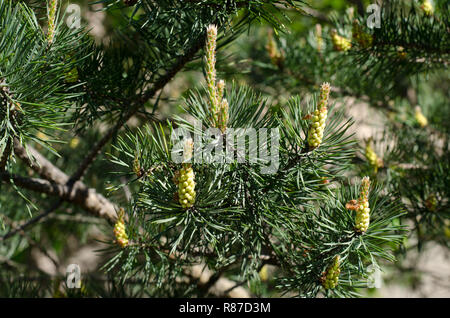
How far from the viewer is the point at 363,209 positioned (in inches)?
17.0

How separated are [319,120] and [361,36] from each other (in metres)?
0.28

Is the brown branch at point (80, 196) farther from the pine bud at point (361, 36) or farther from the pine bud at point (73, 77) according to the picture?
the pine bud at point (361, 36)

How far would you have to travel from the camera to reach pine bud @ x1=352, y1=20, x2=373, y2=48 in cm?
62

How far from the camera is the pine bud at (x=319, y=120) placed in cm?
39

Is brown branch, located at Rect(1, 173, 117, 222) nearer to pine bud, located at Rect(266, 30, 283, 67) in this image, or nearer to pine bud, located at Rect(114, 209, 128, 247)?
pine bud, located at Rect(114, 209, 128, 247)

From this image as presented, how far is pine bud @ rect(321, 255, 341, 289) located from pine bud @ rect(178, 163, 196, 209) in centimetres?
17

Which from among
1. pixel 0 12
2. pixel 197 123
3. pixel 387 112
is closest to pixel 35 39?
pixel 0 12

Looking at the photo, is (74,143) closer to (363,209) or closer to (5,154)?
(5,154)

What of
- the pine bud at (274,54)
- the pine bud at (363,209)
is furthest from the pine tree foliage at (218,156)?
the pine bud at (274,54)

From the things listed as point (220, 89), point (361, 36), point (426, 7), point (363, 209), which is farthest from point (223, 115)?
point (426, 7)

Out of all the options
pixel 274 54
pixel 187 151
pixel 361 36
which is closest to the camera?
pixel 187 151

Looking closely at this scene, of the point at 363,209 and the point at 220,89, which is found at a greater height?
the point at 220,89

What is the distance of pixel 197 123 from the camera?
0.42m

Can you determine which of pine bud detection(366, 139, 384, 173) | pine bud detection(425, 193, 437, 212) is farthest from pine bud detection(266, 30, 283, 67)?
pine bud detection(425, 193, 437, 212)
